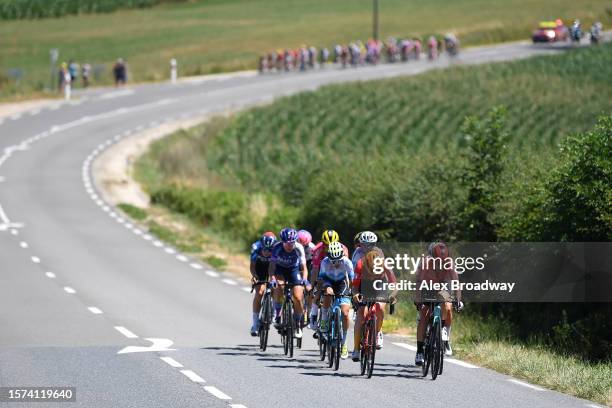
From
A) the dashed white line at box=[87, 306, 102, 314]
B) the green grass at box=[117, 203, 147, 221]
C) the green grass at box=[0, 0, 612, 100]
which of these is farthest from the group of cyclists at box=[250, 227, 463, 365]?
the green grass at box=[0, 0, 612, 100]

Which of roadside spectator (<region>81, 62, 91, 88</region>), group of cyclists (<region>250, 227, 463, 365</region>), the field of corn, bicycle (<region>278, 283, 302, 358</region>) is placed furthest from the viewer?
roadside spectator (<region>81, 62, 91, 88</region>)

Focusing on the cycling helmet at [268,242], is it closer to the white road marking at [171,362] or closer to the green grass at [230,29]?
the white road marking at [171,362]

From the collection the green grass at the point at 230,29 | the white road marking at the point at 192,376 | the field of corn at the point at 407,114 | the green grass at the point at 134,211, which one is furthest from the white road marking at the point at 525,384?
the green grass at the point at 230,29

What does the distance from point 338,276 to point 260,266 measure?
2.18m

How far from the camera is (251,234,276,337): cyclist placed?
698 inches

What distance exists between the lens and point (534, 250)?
67.1 feet

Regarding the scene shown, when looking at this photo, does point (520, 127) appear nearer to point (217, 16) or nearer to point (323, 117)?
point (323, 117)

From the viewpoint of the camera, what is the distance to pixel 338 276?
16.0 metres

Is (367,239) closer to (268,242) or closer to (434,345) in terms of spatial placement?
(434,345)

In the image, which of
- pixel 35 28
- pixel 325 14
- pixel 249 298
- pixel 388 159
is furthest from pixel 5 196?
pixel 325 14

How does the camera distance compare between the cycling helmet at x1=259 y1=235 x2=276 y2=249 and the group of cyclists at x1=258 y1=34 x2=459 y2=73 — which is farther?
the group of cyclists at x1=258 y1=34 x2=459 y2=73

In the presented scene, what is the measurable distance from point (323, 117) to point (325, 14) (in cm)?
5412

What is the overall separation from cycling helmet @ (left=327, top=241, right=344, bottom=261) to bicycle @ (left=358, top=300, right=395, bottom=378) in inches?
29.9

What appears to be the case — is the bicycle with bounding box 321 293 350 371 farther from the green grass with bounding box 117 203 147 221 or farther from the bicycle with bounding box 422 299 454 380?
the green grass with bounding box 117 203 147 221
